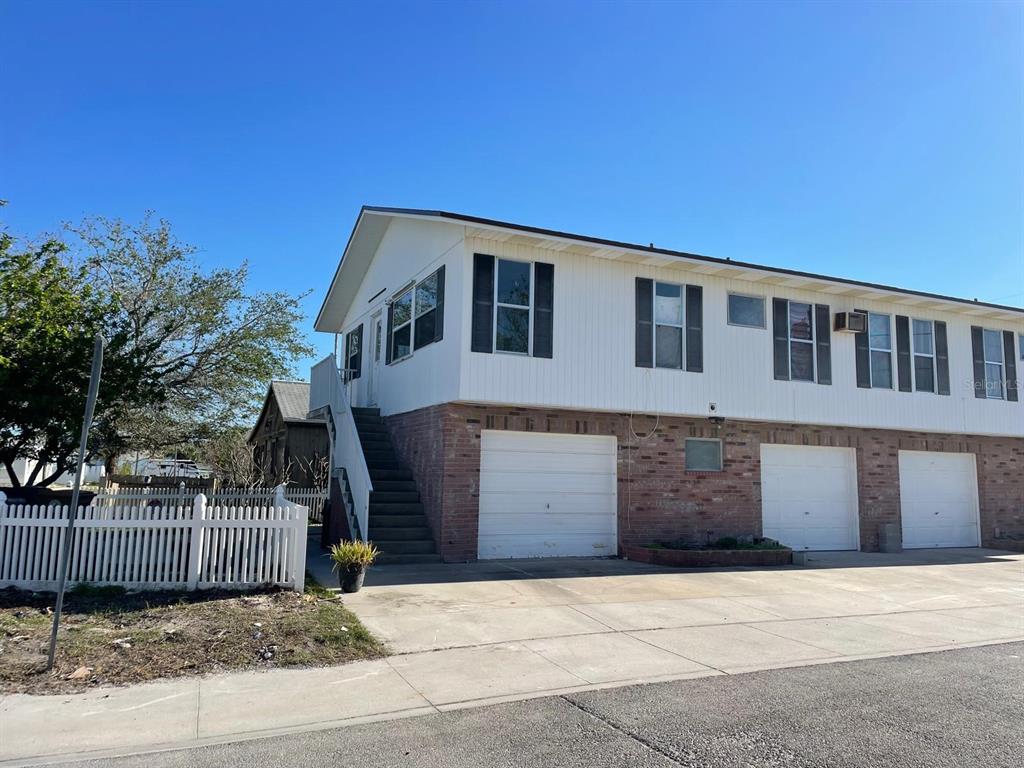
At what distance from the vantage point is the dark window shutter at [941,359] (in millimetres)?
17047

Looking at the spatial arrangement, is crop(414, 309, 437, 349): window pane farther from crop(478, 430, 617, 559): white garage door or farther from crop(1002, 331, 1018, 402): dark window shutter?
crop(1002, 331, 1018, 402): dark window shutter

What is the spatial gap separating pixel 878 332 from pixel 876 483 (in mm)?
3378

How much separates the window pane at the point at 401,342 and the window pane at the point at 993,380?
45.4 feet

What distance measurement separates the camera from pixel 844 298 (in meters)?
16.0

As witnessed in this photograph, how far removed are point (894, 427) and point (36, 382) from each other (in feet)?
54.2

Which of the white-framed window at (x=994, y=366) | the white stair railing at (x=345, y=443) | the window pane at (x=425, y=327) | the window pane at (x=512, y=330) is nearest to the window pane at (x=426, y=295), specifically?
the window pane at (x=425, y=327)

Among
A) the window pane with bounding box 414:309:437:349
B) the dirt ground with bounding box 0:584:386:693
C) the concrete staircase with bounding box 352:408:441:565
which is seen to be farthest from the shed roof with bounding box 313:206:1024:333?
the dirt ground with bounding box 0:584:386:693

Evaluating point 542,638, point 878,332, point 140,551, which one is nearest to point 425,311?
point 140,551

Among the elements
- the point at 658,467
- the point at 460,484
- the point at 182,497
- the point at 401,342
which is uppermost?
the point at 401,342

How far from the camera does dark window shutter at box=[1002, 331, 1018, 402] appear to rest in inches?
713

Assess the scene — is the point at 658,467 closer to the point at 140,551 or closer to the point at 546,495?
the point at 546,495

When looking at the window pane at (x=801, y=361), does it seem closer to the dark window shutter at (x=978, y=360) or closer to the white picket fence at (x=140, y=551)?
the dark window shutter at (x=978, y=360)

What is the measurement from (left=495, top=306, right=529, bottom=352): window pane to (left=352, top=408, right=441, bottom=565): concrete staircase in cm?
331

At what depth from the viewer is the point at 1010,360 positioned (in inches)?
718
